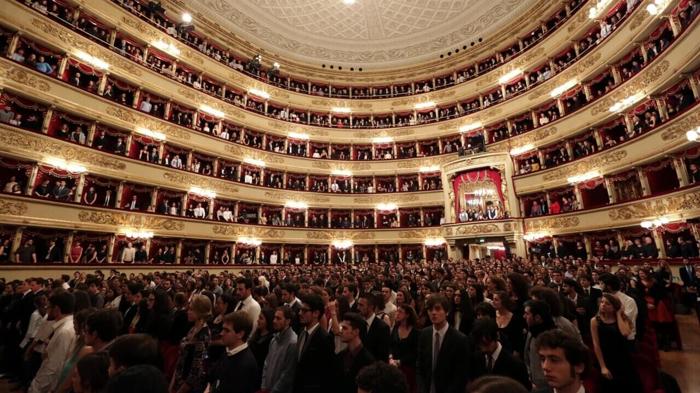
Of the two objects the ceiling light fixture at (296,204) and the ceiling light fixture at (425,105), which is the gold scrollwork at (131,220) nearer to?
the ceiling light fixture at (296,204)

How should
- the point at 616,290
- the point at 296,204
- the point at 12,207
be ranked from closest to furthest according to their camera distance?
the point at 616,290 < the point at 12,207 < the point at 296,204

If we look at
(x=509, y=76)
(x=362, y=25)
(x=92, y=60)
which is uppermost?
(x=362, y=25)

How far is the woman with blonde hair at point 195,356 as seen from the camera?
3150 mm

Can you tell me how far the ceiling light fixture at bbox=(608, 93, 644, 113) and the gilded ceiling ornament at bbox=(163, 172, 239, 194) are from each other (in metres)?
19.4

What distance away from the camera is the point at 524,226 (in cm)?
1809

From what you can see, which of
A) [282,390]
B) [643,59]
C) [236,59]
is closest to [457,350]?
[282,390]

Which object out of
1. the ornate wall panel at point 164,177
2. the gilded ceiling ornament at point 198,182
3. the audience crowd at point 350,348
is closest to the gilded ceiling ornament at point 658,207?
the audience crowd at point 350,348

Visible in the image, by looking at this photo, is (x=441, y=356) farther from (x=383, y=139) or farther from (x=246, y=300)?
(x=383, y=139)

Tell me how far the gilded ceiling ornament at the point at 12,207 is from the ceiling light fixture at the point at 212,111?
32.0 feet

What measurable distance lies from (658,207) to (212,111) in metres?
21.8

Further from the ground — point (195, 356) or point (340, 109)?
point (340, 109)

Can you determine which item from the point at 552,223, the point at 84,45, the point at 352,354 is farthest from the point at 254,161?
the point at 352,354

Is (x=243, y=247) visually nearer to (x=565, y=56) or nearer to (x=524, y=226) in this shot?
(x=524, y=226)

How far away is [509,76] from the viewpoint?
2111 cm
